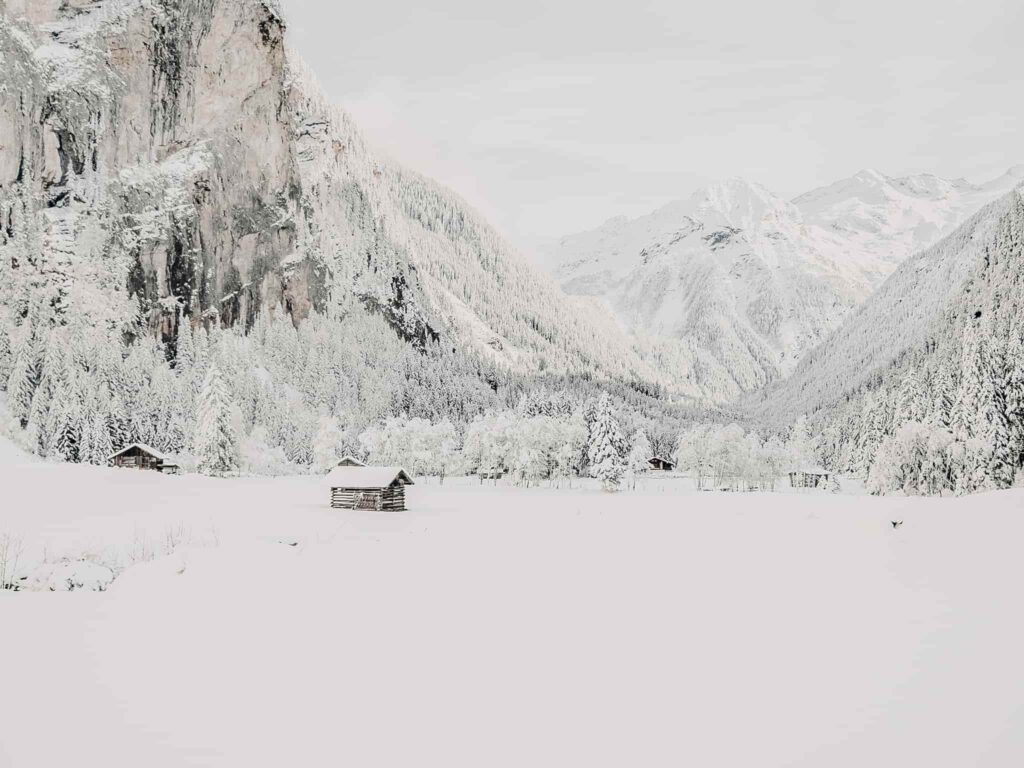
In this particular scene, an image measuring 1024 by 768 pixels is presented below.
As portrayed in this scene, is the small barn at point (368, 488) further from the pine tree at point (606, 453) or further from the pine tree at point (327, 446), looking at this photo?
the pine tree at point (327, 446)

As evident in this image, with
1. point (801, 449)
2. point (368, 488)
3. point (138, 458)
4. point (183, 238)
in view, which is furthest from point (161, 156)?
point (801, 449)

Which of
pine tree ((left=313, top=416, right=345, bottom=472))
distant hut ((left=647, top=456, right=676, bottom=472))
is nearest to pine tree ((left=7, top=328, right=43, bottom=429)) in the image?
pine tree ((left=313, top=416, right=345, bottom=472))

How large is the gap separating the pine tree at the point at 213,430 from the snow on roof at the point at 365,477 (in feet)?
93.5

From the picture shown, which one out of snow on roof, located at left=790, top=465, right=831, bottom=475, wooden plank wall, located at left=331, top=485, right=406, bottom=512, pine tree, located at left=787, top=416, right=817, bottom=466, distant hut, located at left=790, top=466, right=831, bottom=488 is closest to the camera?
wooden plank wall, located at left=331, top=485, right=406, bottom=512

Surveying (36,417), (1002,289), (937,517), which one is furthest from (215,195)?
(937,517)

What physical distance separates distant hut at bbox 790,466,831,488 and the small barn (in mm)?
Result: 82003

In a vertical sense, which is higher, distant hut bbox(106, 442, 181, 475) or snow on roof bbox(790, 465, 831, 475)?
distant hut bbox(106, 442, 181, 475)

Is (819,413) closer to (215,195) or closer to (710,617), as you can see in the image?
(215,195)

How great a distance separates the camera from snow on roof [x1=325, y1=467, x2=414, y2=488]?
4966cm

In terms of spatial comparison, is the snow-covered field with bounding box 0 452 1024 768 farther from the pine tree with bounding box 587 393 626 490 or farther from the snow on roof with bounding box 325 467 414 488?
the pine tree with bounding box 587 393 626 490

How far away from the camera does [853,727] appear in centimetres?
757

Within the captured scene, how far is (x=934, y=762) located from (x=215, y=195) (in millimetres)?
196094

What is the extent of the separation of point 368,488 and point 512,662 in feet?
137

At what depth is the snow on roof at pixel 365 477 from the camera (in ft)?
163
